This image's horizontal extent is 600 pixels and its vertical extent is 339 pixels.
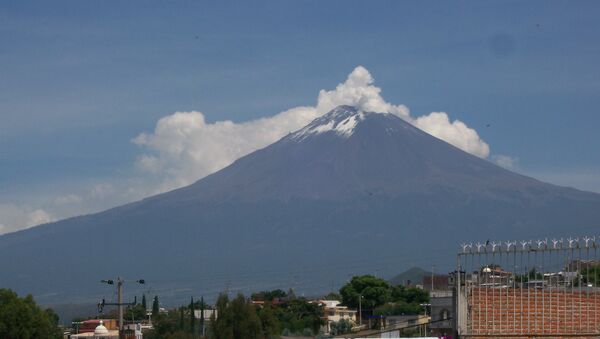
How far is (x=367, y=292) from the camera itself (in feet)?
482

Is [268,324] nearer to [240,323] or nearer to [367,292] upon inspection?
[240,323]

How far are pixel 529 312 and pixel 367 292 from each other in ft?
381

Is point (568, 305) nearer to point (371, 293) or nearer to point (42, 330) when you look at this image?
point (42, 330)

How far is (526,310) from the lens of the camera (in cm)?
3127

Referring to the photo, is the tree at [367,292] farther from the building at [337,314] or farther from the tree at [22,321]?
the tree at [22,321]

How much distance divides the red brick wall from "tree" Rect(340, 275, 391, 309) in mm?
113855

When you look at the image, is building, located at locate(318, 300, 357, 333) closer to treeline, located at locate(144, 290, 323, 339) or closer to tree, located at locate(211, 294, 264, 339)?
treeline, located at locate(144, 290, 323, 339)

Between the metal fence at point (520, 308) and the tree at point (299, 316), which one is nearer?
the metal fence at point (520, 308)

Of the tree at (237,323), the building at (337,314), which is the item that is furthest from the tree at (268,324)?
the building at (337,314)

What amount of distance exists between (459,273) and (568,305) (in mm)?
2730

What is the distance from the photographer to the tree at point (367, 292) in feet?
479

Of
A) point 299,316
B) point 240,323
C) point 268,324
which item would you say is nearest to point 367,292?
point 299,316

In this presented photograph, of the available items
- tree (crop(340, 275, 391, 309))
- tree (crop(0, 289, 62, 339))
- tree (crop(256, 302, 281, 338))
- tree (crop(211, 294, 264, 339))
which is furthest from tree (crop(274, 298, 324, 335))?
tree (crop(0, 289, 62, 339))

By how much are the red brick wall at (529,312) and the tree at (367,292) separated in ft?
374
